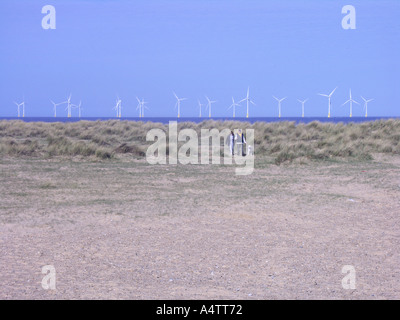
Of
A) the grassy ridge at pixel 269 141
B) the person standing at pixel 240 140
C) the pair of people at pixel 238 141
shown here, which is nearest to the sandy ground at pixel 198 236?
the grassy ridge at pixel 269 141

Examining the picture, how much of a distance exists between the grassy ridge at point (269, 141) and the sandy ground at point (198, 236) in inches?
240

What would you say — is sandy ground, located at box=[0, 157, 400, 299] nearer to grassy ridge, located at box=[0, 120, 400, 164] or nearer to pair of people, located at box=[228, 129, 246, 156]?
grassy ridge, located at box=[0, 120, 400, 164]

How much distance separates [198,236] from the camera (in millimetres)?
9664

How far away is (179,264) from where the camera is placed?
791cm

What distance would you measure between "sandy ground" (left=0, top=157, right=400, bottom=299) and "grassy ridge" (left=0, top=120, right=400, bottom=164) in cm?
609

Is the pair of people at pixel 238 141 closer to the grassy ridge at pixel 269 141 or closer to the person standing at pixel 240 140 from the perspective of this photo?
the person standing at pixel 240 140

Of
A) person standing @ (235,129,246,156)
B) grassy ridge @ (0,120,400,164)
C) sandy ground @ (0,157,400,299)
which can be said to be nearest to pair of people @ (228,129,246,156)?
person standing @ (235,129,246,156)

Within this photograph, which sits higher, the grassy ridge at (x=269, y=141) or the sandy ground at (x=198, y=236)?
the grassy ridge at (x=269, y=141)

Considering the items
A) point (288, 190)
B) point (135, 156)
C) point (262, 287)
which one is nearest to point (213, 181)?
point (288, 190)

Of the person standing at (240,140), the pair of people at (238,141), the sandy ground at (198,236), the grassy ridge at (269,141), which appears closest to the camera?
the sandy ground at (198,236)

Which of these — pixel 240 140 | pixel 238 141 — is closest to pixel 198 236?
pixel 240 140

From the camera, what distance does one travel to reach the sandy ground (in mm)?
6906

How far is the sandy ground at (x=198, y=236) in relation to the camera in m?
6.91
